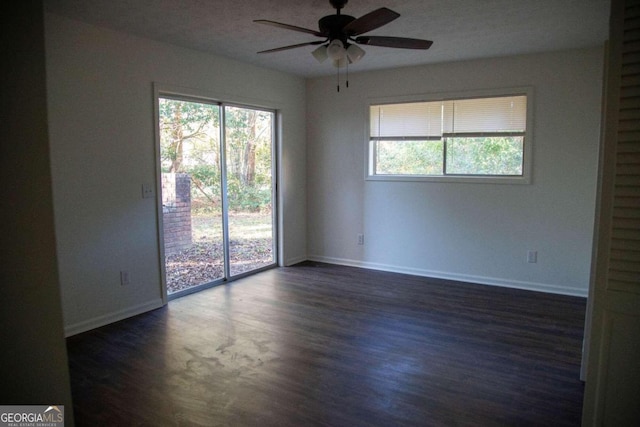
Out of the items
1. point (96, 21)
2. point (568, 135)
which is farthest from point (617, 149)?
point (96, 21)

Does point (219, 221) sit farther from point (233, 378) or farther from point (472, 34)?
point (472, 34)

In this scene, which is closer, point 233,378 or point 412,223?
point 233,378

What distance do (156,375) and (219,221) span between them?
222 cm

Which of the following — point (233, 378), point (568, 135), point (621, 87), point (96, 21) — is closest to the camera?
point (621, 87)

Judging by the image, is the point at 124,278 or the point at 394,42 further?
the point at 124,278

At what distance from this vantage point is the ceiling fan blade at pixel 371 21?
243 centimetres

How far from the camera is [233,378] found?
9.14 feet

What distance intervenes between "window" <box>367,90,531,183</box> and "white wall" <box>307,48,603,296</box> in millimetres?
122

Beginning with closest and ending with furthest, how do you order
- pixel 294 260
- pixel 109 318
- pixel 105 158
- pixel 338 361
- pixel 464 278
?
pixel 338 361 < pixel 105 158 < pixel 109 318 < pixel 464 278 < pixel 294 260

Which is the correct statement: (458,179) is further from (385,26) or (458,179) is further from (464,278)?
(385,26)

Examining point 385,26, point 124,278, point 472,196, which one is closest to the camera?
point 385,26

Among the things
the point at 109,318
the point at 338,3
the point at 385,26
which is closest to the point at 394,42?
the point at 338,3

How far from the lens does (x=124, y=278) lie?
387 cm
